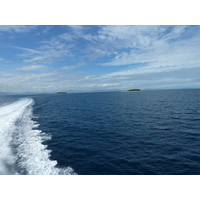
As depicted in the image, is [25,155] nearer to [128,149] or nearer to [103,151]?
[103,151]

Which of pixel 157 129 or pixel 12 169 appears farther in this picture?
pixel 157 129

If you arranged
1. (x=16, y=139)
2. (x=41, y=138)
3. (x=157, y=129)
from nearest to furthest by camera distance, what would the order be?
(x=16, y=139)
(x=41, y=138)
(x=157, y=129)

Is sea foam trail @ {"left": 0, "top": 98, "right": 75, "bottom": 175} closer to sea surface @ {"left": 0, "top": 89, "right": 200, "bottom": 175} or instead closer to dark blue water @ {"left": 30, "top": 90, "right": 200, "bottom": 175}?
sea surface @ {"left": 0, "top": 89, "right": 200, "bottom": 175}

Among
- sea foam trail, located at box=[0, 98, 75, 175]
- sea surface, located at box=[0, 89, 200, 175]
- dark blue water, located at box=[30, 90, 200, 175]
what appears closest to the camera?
sea foam trail, located at box=[0, 98, 75, 175]

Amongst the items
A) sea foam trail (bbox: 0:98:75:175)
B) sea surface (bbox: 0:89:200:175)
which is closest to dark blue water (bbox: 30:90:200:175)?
sea surface (bbox: 0:89:200:175)

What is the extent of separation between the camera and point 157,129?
25.6 meters

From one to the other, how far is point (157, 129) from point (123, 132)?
776cm

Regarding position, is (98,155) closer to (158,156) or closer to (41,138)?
(158,156)

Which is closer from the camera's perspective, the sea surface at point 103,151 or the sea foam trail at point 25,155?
the sea foam trail at point 25,155

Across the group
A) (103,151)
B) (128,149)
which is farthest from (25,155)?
(128,149)

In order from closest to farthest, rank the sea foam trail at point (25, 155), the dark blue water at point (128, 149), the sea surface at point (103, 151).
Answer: the sea foam trail at point (25, 155) → the sea surface at point (103, 151) → the dark blue water at point (128, 149)

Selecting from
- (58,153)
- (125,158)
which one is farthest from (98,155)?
(58,153)

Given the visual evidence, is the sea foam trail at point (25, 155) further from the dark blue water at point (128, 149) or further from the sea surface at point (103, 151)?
the dark blue water at point (128, 149)

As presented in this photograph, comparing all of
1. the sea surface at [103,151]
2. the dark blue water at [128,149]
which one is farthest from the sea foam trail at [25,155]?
the dark blue water at [128,149]
